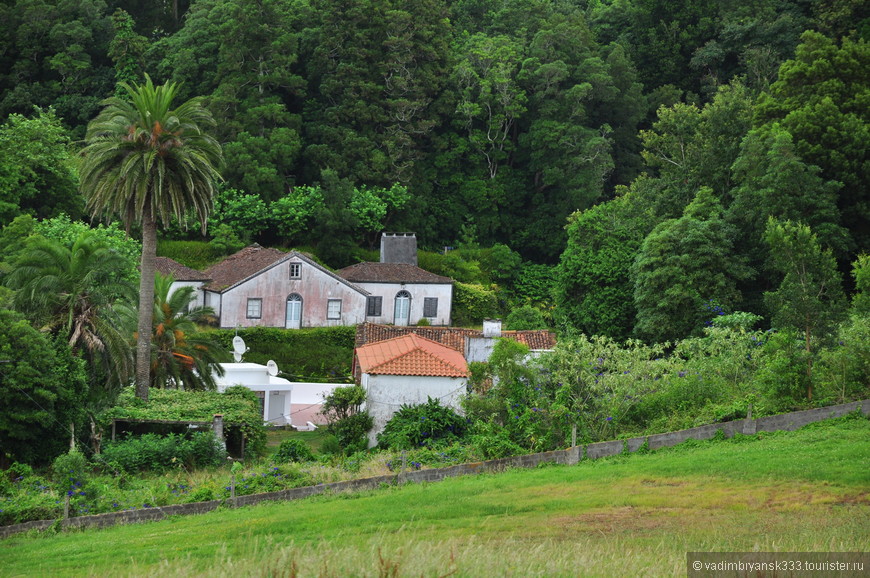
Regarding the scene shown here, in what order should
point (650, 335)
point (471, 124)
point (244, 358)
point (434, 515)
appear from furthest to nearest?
1. point (471, 124)
2. point (244, 358)
3. point (650, 335)
4. point (434, 515)

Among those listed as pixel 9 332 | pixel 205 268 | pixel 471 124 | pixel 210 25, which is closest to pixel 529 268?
pixel 471 124

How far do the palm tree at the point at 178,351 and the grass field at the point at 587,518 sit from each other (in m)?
16.8

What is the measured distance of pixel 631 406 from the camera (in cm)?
2842

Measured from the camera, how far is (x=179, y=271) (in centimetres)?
5484

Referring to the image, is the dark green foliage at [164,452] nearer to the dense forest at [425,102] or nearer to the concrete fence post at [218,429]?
the concrete fence post at [218,429]

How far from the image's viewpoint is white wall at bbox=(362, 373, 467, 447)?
3281 cm

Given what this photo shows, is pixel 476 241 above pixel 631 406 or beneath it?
above

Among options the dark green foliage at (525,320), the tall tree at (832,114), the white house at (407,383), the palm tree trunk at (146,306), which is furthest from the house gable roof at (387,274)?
the white house at (407,383)

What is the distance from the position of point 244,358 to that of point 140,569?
132ft

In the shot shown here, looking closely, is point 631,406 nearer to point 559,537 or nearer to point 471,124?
point 559,537

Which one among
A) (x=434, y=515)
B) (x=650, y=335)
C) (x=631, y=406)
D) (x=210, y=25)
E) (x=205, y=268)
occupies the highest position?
(x=210, y=25)

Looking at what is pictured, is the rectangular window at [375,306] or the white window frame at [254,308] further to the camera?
the rectangular window at [375,306]

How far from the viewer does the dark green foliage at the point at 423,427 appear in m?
Answer: 30.8

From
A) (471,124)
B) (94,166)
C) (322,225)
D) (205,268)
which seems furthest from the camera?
(471,124)
